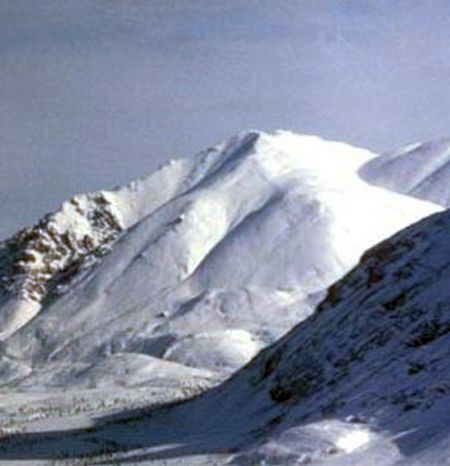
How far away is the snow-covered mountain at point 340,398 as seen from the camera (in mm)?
30016

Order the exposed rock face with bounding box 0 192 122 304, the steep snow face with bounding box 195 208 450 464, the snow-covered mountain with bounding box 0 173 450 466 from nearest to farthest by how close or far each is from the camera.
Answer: the snow-covered mountain with bounding box 0 173 450 466 < the steep snow face with bounding box 195 208 450 464 < the exposed rock face with bounding box 0 192 122 304

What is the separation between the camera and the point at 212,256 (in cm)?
15062

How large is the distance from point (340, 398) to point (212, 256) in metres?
115

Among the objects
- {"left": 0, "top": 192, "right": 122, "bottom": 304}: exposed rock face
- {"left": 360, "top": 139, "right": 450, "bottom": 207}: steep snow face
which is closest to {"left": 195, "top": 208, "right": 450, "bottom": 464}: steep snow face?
{"left": 360, "top": 139, "right": 450, "bottom": 207}: steep snow face

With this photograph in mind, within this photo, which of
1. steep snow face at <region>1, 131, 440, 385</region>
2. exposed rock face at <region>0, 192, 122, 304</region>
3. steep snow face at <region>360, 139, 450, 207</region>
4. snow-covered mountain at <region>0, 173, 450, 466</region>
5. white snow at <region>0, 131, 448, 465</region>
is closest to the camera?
snow-covered mountain at <region>0, 173, 450, 466</region>

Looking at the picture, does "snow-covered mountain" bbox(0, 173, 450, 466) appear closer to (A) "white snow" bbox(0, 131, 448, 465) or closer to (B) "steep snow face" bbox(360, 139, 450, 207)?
(A) "white snow" bbox(0, 131, 448, 465)

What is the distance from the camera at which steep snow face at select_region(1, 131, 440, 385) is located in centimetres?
13025

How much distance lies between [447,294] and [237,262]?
106320 millimetres

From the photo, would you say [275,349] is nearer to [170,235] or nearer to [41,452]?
[41,452]

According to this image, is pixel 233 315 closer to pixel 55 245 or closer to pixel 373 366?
pixel 55 245

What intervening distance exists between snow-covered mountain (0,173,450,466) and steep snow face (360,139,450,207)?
11727 cm

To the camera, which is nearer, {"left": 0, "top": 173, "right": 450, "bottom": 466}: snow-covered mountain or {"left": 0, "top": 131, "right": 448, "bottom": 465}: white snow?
{"left": 0, "top": 173, "right": 450, "bottom": 466}: snow-covered mountain

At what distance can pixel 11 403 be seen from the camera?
249 ft

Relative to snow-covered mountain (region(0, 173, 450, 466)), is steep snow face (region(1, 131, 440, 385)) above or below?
above
